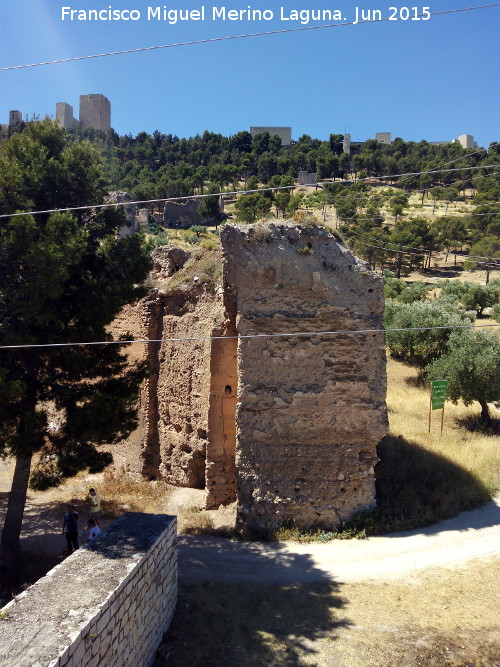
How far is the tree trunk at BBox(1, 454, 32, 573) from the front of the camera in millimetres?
8953

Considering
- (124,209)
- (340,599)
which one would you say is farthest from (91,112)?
(340,599)

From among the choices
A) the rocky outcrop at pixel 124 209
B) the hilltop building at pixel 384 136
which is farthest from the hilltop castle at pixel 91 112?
the hilltop building at pixel 384 136

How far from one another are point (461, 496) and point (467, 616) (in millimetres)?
3978

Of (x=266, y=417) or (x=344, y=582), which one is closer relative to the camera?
(x=344, y=582)

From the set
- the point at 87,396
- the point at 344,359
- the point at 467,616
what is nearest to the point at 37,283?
the point at 87,396

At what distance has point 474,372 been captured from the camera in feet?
52.7

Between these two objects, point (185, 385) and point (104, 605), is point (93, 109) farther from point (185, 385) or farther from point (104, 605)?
point (104, 605)

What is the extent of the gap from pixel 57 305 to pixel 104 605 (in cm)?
533

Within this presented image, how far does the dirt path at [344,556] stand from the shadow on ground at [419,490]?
0.25 metres

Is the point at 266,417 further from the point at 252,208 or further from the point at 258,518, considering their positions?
the point at 252,208

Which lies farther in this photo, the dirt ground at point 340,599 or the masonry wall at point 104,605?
the dirt ground at point 340,599

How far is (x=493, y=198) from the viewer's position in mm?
42000

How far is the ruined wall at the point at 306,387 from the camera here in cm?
1018

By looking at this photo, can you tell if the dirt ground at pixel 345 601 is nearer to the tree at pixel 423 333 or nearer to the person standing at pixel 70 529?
the person standing at pixel 70 529
